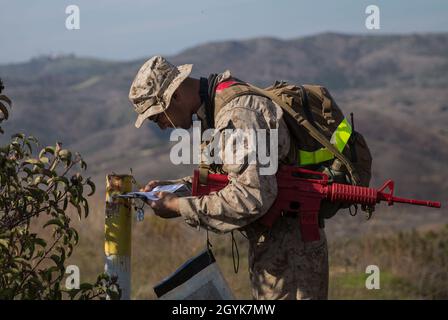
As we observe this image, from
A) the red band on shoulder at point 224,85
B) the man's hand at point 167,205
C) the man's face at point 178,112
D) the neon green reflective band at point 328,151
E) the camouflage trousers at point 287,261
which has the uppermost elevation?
the red band on shoulder at point 224,85

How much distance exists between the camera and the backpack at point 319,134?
4.50 metres

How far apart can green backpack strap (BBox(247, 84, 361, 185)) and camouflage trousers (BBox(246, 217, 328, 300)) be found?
36 cm

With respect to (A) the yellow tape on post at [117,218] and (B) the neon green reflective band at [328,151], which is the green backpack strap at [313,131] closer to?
(B) the neon green reflective band at [328,151]

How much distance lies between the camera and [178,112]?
15.0ft

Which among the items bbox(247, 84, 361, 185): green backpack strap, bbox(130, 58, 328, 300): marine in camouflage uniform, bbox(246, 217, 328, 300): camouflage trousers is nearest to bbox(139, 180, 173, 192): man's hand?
bbox(130, 58, 328, 300): marine in camouflage uniform

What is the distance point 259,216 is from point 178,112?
69 centimetres

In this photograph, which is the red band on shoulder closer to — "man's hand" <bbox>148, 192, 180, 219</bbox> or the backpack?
the backpack

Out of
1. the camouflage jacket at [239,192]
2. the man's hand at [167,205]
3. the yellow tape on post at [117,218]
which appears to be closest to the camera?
the camouflage jacket at [239,192]

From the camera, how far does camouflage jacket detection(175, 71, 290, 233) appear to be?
4.21m

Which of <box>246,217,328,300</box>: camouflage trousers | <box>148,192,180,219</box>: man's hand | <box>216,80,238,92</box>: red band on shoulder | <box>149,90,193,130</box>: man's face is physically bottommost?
<box>246,217,328,300</box>: camouflage trousers

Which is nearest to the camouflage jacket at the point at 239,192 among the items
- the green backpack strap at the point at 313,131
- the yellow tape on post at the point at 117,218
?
the green backpack strap at the point at 313,131

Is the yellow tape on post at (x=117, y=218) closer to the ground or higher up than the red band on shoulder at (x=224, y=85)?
closer to the ground

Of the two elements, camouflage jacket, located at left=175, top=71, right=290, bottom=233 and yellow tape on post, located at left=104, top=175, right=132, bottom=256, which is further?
yellow tape on post, located at left=104, top=175, right=132, bottom=256

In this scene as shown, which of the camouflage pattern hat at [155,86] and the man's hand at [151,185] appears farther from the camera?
the man's hand at [151,185]
